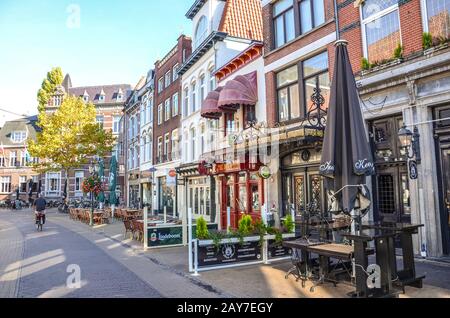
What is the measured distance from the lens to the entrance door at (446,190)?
841cm

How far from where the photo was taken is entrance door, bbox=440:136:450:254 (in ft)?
27.6

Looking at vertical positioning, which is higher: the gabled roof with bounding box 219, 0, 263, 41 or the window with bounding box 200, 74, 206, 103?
the gabled roof with bounding box 219, 0, 263, 41

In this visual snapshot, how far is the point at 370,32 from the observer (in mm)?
10406

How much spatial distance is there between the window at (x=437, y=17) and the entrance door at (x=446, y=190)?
→ 2.59 meters

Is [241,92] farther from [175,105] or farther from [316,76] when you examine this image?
[175,105]

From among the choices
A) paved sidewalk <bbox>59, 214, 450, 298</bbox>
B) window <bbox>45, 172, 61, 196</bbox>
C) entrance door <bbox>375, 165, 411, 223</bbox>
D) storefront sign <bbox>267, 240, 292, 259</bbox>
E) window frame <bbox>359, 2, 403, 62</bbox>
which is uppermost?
window frame <bbox>359, 2, 403, 62</bbox>

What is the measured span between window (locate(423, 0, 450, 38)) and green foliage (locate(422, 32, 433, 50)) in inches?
7.2

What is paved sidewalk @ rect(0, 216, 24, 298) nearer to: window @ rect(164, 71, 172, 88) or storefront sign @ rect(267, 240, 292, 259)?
storefront sign @ rect(267, 240, 292, 259)

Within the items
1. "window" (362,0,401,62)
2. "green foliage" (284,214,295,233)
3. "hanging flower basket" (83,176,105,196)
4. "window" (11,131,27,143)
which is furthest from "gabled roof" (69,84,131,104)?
"green foliage" (284,214,295,233)

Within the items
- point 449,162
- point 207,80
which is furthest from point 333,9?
point 207,80

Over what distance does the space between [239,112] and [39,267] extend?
10.7 meters

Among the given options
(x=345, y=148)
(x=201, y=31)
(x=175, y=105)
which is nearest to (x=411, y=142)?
(x=345, y=148)
